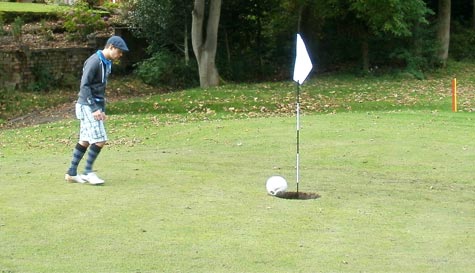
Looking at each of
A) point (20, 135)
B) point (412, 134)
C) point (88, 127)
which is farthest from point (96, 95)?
point (20, 135)

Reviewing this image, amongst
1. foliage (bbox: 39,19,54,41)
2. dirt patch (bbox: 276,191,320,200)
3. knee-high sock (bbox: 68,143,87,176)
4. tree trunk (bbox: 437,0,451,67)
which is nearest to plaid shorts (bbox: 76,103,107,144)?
knee-high sock (bbox: 68,143,87,176)

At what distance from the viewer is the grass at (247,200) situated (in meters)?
8.20

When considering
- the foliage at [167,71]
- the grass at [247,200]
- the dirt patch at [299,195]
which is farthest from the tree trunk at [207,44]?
the dirt patch at [299,195]

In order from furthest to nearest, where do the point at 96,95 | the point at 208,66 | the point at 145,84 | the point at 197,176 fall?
the point at 145,84 < the point at 208,66 < the point at 197,176 < the point at 96,95

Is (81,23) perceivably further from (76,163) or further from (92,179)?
(92,179)

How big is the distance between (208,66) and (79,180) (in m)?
19.7

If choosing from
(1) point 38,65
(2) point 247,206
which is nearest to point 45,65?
(1) point 38,65

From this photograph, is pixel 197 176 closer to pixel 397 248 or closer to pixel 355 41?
pixel 397 248

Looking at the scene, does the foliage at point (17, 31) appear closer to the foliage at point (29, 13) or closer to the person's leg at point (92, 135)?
the foliage at point (29, 13)

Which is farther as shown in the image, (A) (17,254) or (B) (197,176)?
(B) (197,176)

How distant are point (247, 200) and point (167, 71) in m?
23.0

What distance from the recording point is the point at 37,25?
3797 cm

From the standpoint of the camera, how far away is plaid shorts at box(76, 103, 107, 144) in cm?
1198

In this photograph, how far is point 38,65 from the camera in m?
32.3
